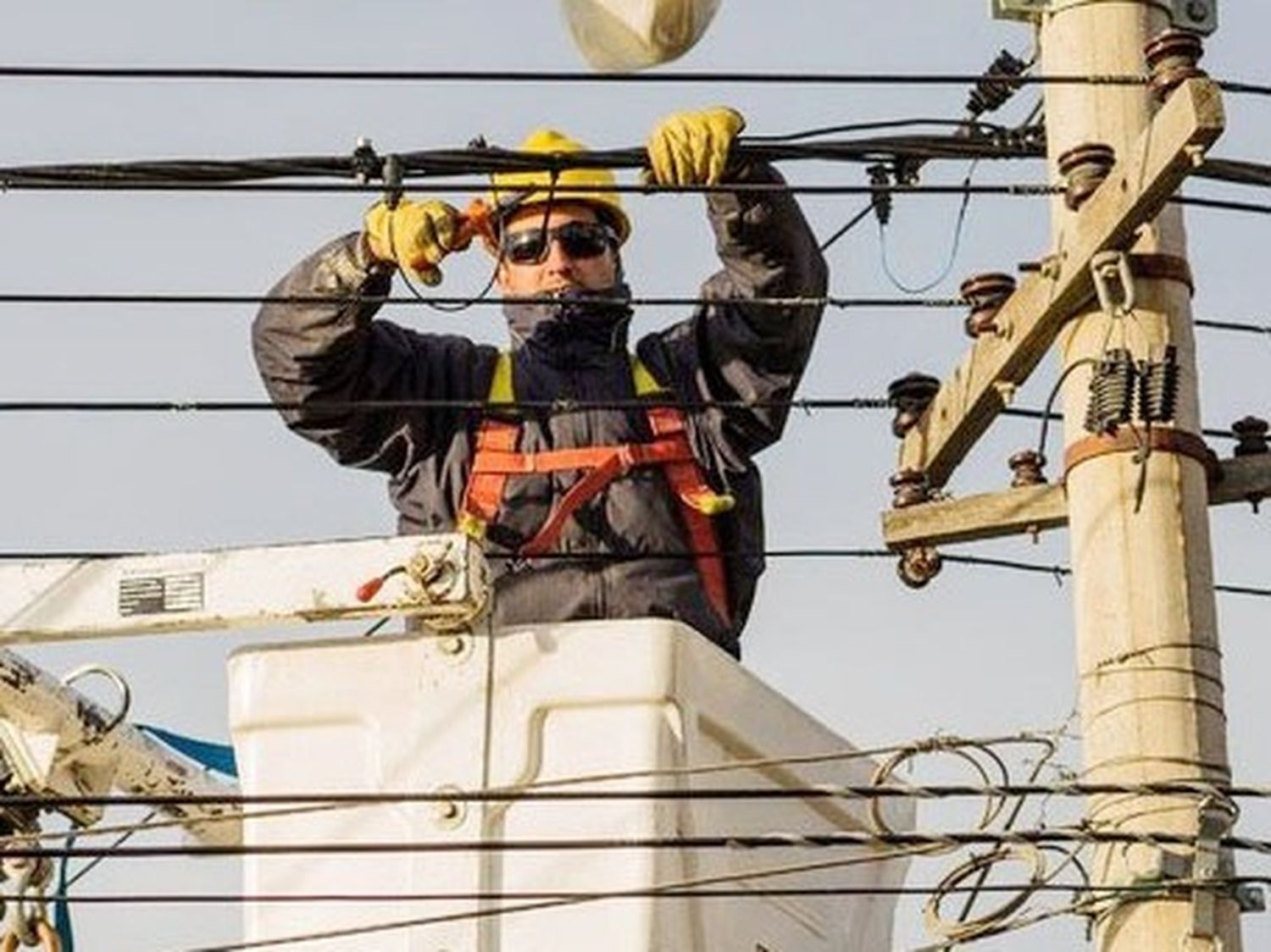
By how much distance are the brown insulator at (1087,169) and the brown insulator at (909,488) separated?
3.21ft

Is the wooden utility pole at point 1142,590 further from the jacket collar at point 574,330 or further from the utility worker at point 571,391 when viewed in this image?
the jacket collar at point 574,330

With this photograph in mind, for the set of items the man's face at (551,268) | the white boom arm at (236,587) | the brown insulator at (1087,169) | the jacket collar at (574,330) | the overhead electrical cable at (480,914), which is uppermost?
the man's face at (551,268)

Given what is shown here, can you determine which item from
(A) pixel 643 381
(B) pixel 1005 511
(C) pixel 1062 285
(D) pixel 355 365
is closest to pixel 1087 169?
(C) pixel 1062 285

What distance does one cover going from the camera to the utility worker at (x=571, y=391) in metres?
9.05

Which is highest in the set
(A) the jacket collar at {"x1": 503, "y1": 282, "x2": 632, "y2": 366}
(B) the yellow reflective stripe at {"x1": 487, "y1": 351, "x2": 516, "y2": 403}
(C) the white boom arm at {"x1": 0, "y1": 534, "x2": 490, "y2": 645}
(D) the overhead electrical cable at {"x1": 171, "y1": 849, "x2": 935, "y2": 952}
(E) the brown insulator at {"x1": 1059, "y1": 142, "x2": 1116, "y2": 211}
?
(E) the brown insulator at {"x1": 1059, "y1": 142, "x2": 1116, "y2": 211}

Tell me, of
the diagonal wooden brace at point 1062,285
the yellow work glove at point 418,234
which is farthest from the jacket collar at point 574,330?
the diagonal wooden brace at point 1062,285

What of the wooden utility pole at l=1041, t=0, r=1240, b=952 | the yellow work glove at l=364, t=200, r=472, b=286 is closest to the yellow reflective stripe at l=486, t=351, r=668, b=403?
the yellow work glove at l=364, t=200, r=472, b=286

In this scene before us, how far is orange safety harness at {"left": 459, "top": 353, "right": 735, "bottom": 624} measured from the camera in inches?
361

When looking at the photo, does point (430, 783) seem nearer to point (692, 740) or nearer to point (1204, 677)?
point (692, 740)

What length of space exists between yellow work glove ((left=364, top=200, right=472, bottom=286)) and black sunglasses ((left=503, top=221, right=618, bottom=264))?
70 centimetres

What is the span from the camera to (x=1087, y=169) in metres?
8.55

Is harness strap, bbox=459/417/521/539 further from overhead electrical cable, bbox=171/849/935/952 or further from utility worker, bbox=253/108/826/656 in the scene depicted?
overhead electrical cable, bbox=171/849/935/952

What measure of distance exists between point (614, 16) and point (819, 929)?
7.30 ft

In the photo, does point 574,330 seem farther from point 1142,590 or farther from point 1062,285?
point 1142,590
